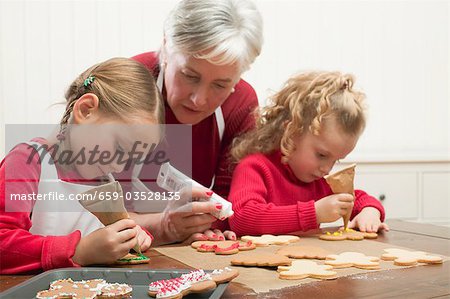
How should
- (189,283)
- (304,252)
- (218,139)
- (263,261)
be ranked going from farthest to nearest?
(218,139) → (304,252) → (263,261) → (189,283)

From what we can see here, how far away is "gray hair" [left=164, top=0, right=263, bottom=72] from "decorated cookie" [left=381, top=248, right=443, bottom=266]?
2.06 feet

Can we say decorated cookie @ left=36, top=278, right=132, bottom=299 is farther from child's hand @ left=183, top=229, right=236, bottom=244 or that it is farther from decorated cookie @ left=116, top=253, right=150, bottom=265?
child's hand @ left=183, top=229, right=236, bottom=244

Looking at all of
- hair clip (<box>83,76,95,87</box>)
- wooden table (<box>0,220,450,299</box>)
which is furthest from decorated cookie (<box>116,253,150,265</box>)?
hair clip (<box>83,76,95,87</box>)

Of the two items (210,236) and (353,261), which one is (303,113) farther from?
(353,261)

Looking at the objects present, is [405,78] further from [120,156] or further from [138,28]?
[120,156]

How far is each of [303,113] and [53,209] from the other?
2.57ft

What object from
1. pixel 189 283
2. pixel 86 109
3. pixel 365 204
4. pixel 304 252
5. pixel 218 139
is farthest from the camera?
pixel 218 139

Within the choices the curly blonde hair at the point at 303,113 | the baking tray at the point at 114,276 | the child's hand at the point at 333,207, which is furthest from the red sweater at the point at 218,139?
the baking tray at the point at 114,276

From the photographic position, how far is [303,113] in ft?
5.63

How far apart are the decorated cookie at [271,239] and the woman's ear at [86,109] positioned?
444 mm

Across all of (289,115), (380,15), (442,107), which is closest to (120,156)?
(289,115)

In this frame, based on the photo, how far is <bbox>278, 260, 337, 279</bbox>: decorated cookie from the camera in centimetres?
98

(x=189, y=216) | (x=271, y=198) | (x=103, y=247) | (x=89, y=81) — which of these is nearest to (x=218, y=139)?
(x=271, y=198)

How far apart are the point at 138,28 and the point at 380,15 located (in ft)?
3.75
